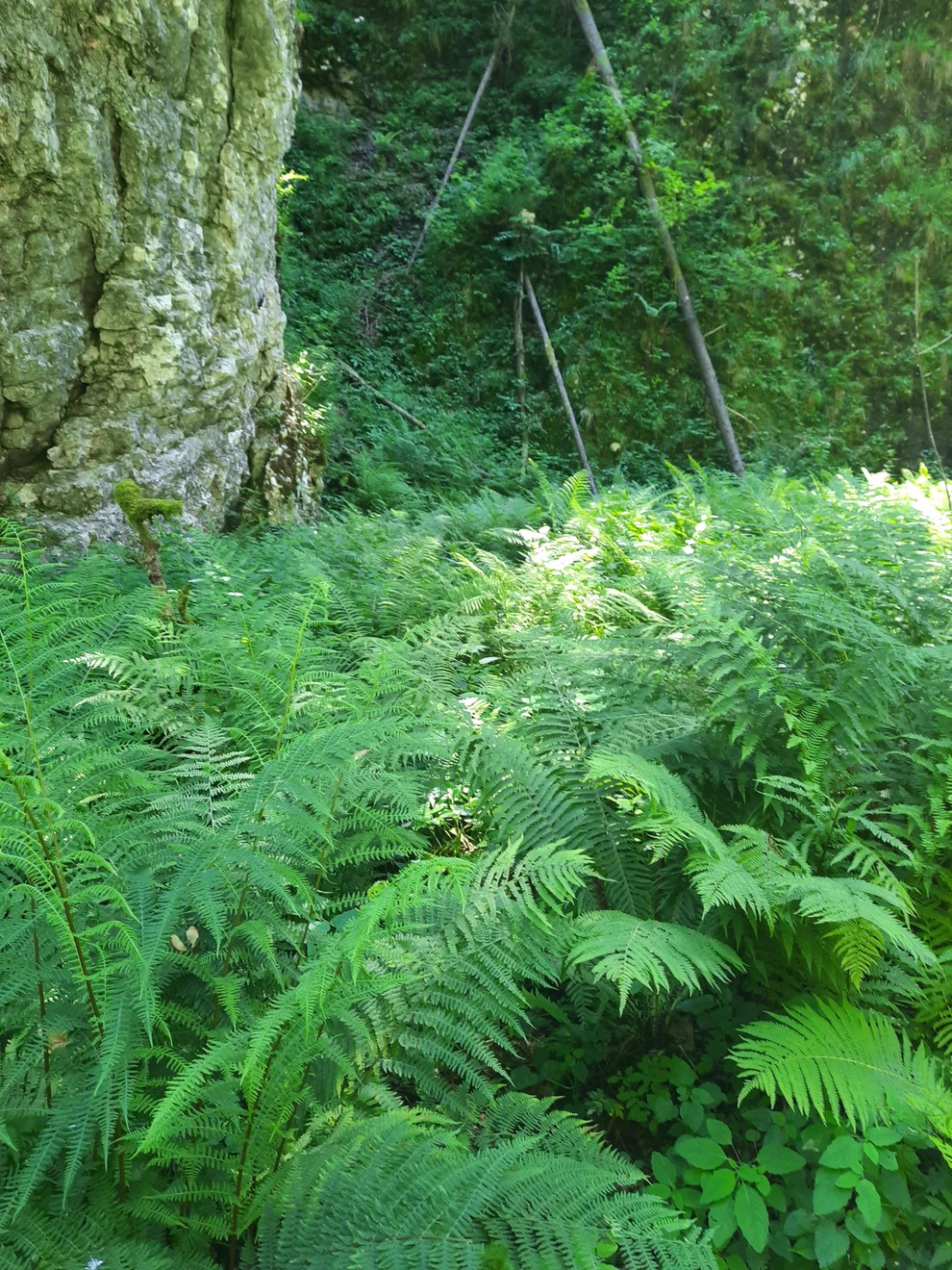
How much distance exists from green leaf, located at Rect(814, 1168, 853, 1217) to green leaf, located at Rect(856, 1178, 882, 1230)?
2 centimetres

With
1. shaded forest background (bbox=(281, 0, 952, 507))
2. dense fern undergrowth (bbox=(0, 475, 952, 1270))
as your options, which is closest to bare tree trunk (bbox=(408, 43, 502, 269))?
shaded forest background (bbox=(281, 0, 952, 507))

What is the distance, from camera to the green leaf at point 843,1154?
1531 mm

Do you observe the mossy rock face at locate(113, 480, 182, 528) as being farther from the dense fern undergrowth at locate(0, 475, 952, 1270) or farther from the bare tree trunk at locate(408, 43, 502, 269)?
the bare tree trunk at locate(408, 43, 502, 269)

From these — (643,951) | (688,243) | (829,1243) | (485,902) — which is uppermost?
(688,243)

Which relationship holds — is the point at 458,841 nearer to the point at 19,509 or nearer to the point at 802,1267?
the point at 802,1267

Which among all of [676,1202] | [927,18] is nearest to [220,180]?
[676,1202]

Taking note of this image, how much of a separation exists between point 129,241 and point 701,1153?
16.6ft

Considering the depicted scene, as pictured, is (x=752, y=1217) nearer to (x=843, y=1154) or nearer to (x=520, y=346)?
(x=843, y=1154)

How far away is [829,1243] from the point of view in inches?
57.2

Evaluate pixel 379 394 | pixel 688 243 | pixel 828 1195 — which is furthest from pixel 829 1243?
pixel 688 243

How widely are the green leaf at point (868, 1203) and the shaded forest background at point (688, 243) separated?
28.4ft

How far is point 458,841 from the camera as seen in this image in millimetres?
2506

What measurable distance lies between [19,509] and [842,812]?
428 centimetres

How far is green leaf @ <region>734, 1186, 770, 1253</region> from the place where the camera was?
1.46 meters
